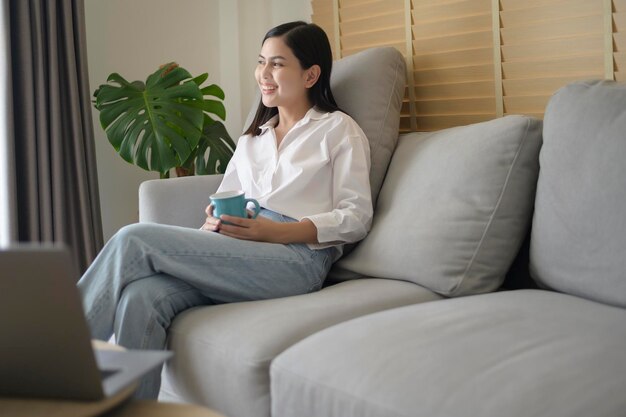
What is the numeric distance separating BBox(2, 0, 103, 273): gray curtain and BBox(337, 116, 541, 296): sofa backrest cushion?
152 cm

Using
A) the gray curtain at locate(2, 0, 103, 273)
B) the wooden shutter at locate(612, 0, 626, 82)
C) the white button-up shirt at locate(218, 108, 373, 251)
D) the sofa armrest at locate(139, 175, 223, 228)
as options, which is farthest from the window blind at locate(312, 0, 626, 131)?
the gray curtain at locate(2, 0, 103, 273)

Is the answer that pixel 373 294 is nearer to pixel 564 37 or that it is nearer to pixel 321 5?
pixel 564 37

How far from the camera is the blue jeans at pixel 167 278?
166 centimetres

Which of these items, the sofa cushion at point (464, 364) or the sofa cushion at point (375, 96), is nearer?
the sofa cushion at point (464, 364)

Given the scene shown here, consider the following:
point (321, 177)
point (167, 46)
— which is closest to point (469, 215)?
point (321, 177)

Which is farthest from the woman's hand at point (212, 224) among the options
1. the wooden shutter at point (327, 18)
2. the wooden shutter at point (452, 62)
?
the wooden shutter at point (327, 18)

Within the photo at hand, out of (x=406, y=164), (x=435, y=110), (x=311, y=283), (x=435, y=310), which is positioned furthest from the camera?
(x=435, y=110)

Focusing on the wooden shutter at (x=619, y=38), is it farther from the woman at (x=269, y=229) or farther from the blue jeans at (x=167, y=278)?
the blue jeans at (x=167, y=278)

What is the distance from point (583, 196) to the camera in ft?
5.18

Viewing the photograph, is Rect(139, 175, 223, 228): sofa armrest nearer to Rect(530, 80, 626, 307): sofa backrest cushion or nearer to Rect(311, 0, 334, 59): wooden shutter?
Rect(311, 0, 334, 59): wooden shutter

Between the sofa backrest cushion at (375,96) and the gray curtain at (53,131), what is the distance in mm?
1175

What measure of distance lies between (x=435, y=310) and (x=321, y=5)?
177cm

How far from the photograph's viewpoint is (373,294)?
1.75m

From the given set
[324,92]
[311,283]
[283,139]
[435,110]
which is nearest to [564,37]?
[435,110]
